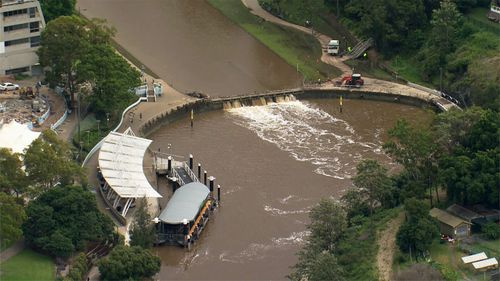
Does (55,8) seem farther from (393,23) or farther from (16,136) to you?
(393,23)

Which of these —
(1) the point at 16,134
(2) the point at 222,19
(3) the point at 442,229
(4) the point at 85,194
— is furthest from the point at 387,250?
(2) the point at 222,19

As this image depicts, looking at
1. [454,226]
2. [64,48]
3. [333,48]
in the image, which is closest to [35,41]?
[64,48]

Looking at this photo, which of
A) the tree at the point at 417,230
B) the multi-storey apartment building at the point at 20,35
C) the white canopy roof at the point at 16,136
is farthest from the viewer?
the multi-storey apartment building at the point at 20,35

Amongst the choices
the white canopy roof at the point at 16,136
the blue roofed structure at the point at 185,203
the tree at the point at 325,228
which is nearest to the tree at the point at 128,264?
the blue roofed structure at the point at 185,203

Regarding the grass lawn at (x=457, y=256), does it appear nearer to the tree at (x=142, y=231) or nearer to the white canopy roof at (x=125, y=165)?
the tree at (x=142, y=231)

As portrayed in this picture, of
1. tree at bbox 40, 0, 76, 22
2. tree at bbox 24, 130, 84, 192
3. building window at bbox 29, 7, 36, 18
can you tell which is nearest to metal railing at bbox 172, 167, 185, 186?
tree at bbox 24, 130, 84, 192

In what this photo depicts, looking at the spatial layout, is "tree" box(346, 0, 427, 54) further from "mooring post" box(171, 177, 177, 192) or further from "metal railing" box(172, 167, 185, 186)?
"mooring post" box(171, 177, 177, 192)
